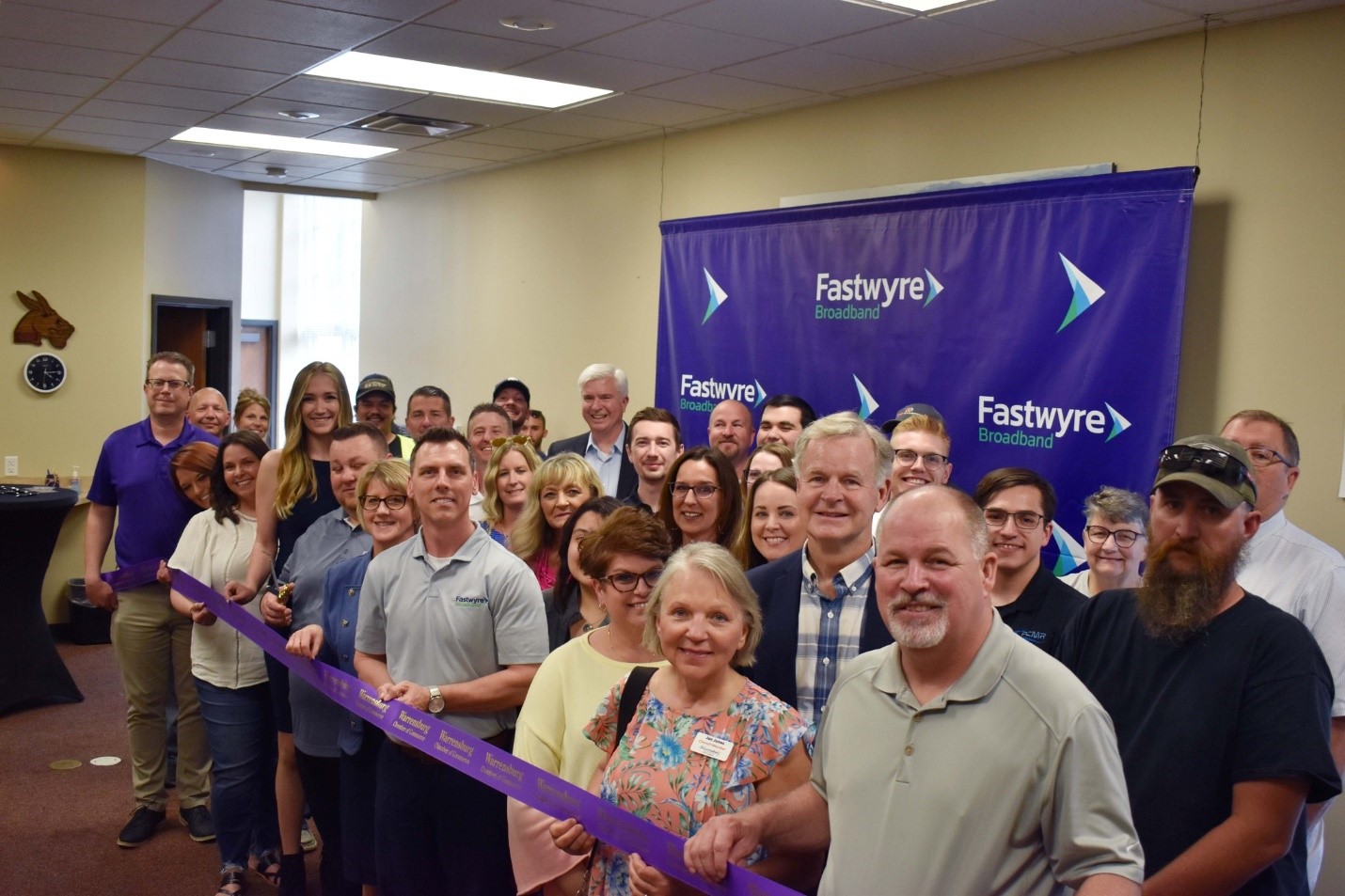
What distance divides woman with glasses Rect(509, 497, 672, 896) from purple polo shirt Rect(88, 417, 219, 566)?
10.3 ft

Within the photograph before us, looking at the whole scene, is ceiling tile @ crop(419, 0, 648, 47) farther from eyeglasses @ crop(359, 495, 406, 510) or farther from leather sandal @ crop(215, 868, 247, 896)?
leather sandal @ crop(215, 868, 247, 896)

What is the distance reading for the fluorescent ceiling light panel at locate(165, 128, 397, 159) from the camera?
8344mm

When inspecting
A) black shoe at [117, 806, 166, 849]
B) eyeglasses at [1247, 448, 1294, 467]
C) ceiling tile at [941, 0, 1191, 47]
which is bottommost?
black shoe at [117, 806, 166, 849]

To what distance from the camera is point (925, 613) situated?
1.92 m

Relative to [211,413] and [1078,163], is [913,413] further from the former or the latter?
[211,413]

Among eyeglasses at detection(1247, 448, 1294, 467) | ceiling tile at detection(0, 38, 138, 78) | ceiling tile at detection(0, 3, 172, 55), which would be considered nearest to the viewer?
eyeglasses at detection(1247, 448, 1294, 467)

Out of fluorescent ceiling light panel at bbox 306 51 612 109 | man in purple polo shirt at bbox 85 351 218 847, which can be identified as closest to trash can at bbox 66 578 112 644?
man in purple polo shirt at bbox 85 351 218 847

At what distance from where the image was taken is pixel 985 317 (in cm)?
542

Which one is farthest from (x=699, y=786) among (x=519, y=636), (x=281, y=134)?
(x=281, y=134)

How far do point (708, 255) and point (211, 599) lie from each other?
3.66 m

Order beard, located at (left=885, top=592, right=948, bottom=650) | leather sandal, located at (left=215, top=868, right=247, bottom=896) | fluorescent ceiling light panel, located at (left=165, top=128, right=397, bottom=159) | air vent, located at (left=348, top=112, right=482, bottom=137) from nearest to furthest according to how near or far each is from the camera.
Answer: beard, located at (left=885, top=592, right=948, bottom=650), leather sandal, located at (left=215, top=868, right=247, bottom=896), air vent, located at (left=348, top=112, right=482, bottom=137), fluorescent ceiling light panel, located at (left=165, top=128, right=397, bottom=159)

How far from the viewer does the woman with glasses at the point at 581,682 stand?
8.85 ft

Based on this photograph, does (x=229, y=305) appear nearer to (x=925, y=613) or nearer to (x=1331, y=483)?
→ (x=1331, y=483)

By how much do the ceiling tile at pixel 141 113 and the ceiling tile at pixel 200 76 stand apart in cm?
79
